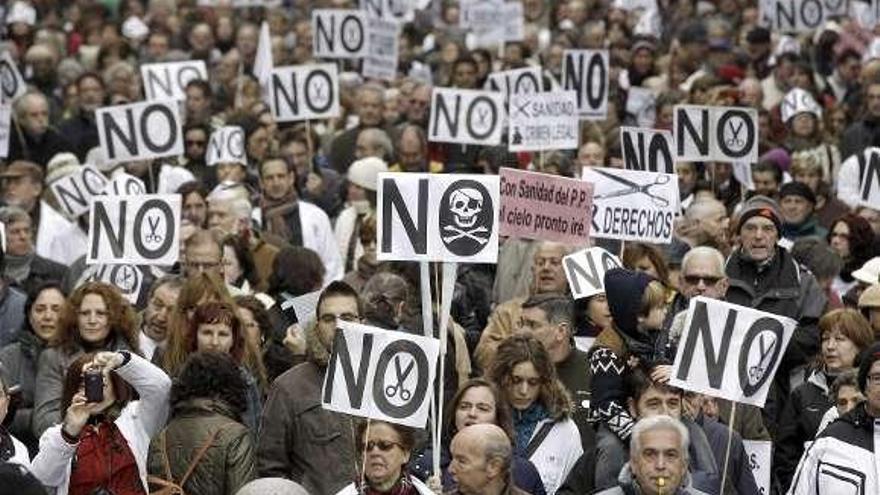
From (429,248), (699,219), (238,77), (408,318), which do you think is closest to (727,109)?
(699,219)

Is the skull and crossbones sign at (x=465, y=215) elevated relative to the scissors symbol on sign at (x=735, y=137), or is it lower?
elevated

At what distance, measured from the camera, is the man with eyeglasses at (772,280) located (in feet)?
49.1

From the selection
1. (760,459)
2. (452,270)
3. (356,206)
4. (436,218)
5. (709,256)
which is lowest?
(760,459)

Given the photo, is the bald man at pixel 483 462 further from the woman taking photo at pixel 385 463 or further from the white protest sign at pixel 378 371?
the white protest sign at pixel 378 371

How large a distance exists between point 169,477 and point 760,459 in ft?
9.51

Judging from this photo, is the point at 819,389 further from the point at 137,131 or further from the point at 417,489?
the point at 137,131

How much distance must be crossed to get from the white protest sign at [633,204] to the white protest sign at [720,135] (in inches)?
98.6

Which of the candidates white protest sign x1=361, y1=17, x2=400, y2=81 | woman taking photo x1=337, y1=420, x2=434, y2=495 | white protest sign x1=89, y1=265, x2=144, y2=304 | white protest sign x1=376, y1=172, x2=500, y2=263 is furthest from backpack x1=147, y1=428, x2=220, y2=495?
white protest sign x1=361, y1=17, x2=400, y2=81

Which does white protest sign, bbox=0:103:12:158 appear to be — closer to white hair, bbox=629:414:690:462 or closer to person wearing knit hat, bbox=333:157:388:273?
person wearing knit hat, bbox=333:157:388:273

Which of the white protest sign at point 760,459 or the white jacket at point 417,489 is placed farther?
the white protest sign at point 760,459

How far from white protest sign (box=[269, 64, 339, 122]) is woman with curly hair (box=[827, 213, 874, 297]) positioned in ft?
20.4

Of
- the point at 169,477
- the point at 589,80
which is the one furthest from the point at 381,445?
the point at 589,80

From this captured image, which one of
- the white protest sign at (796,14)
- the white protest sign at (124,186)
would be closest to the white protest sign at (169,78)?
the white protest sign at (796,14)

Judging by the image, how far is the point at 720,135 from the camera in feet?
61.3
